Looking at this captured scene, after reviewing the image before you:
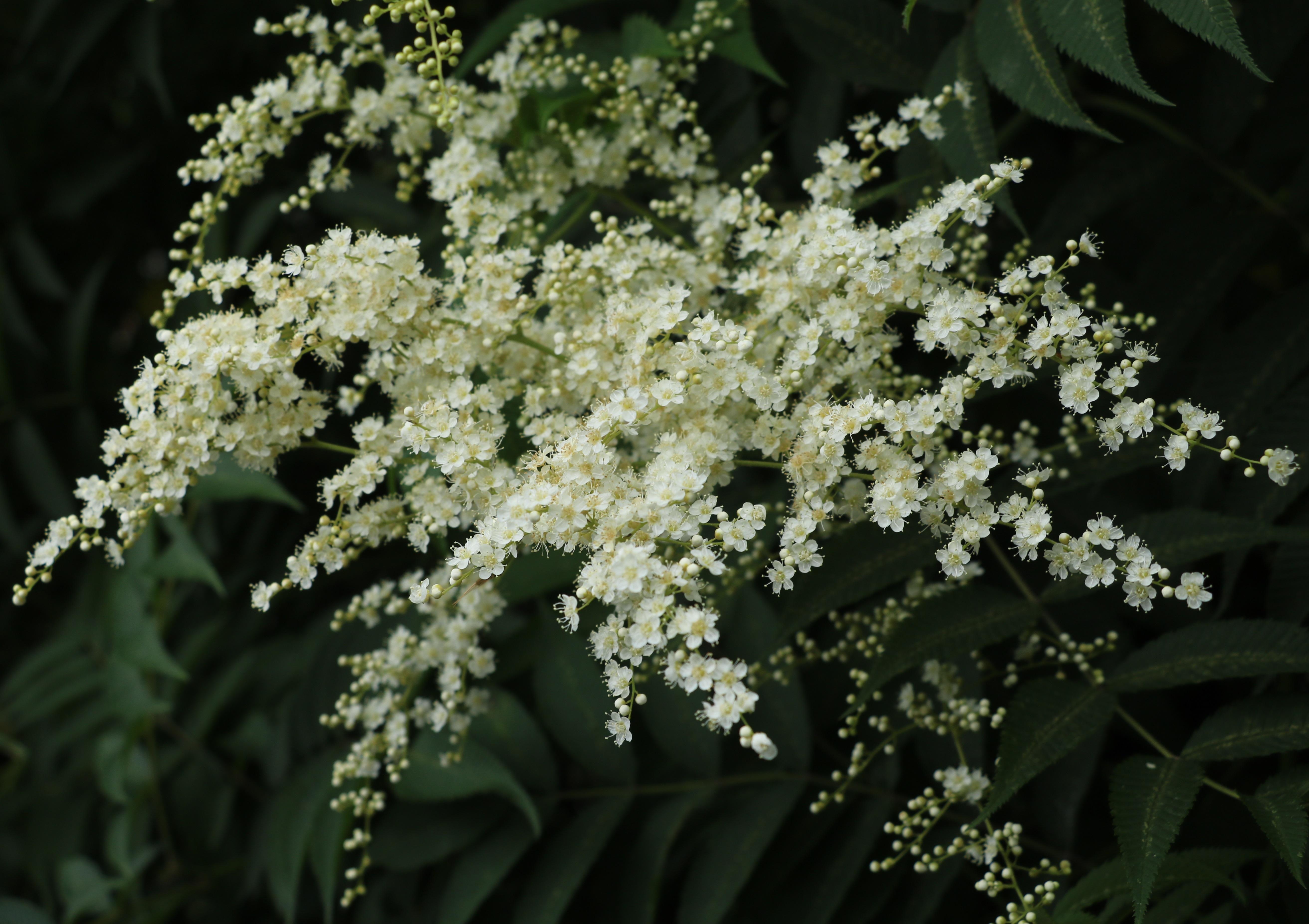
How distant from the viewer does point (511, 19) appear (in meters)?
2.53

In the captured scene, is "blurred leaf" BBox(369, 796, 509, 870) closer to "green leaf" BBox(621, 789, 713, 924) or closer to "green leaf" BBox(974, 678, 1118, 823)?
"green leaf" BBox(621, 789, 713, 924)

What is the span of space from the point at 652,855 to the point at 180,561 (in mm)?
1512

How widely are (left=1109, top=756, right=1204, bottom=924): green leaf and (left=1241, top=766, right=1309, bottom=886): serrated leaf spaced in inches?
3.9

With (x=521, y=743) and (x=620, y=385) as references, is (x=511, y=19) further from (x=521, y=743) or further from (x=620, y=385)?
(x=521, y=743)

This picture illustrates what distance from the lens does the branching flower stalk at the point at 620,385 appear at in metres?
1.62

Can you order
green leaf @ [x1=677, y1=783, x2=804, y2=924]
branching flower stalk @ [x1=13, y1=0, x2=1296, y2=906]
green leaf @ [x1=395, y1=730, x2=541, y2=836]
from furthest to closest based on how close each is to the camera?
green leaf @ [x1=395, y1=730, x2=541, y2=836] → green leaf @ [x1=677, y1=783, x2=804, y2=924] → branching flower stalk @ [x1=13, y1=0, x2=1296, y2=906]

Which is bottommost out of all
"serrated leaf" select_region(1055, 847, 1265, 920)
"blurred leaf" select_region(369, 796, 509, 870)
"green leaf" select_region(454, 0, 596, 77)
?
"serrated leaf" select_region(1055, 847, 1265, 920)

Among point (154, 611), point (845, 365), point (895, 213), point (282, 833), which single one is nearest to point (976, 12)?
point (895, 213)

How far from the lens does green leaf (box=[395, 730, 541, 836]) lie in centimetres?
227

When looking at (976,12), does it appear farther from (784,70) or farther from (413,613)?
(413,613)

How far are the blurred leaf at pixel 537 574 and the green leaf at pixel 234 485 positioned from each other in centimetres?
56

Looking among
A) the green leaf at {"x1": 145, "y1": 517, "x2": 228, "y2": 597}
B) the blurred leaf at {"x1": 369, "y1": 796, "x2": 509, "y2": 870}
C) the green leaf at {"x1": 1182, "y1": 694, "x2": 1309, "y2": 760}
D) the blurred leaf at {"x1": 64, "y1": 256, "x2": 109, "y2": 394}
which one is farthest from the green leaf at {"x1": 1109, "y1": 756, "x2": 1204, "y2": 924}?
the blurred leaf at {"x1": 64, "y1": 256, "x2": 109, "y2": 394}

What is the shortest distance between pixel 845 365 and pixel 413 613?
154 cm

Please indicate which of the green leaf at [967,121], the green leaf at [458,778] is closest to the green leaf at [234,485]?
the green leaf at [458,778]
